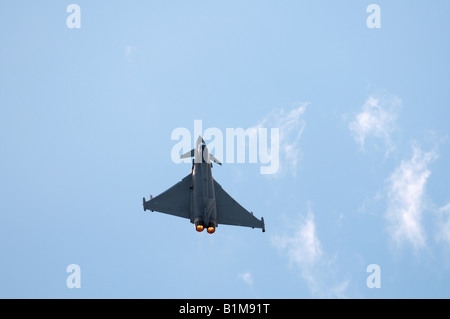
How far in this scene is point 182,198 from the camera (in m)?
74.1

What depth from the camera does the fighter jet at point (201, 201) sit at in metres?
70.0

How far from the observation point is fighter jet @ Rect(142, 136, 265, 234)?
70.0 meters

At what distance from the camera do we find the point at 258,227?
7519 centimetres

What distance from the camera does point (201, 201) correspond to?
70.1m
